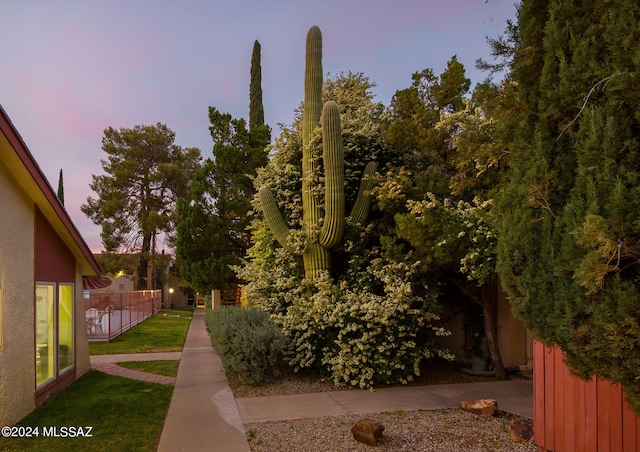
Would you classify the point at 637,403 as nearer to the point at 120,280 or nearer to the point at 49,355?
the point at 49,355

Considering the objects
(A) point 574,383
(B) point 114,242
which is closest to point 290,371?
(A) point 574,383

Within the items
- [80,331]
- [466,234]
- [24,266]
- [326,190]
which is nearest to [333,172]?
[326,190]

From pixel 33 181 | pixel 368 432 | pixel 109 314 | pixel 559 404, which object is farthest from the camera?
pixel 109 314

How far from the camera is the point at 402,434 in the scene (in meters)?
5.80

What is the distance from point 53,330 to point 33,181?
2.94 m

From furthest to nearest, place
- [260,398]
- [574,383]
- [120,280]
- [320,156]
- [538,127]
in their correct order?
1. [120,280]
2. [320,156]
3. [260,398]
4. [574,383]
5. [538,127]

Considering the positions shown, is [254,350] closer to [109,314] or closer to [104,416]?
[104,416]

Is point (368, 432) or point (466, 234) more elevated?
point (466, 234)

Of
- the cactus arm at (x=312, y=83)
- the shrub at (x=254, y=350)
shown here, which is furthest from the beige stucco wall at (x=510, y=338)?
the cactus arm at (x=312, y=83)

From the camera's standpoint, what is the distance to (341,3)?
416 inches

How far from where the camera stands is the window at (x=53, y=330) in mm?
7520

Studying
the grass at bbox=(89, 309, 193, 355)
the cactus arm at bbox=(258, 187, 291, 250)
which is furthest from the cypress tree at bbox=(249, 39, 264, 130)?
the cactus arm at bbox=(258, 187, 291, 250)

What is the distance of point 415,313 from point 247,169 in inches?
594

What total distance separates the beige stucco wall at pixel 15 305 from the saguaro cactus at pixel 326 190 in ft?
15.5
